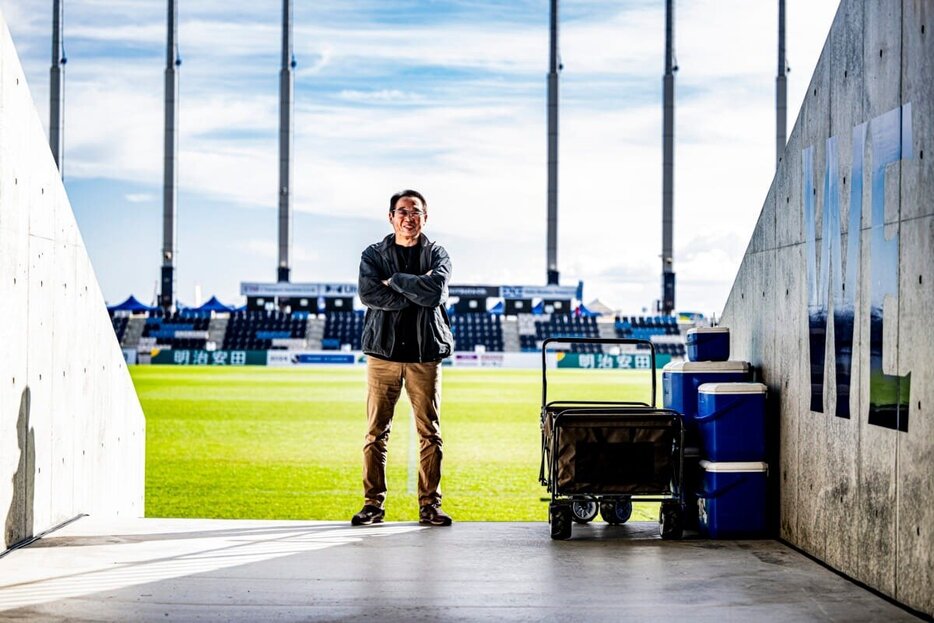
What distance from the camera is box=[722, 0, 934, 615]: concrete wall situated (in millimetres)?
4160

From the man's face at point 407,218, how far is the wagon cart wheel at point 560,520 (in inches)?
67.7

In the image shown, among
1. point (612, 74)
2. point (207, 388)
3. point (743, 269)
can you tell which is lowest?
point (207, 388)

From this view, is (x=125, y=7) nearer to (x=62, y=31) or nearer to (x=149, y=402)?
(x=62, y=31)

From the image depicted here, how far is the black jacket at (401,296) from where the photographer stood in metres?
6.07

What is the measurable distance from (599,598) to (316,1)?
46632mm

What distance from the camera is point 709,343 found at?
6488 millimetres

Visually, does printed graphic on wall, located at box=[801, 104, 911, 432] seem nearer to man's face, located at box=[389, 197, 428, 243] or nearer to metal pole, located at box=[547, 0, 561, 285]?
man's face, located at box=[389, 197, 428, 243]

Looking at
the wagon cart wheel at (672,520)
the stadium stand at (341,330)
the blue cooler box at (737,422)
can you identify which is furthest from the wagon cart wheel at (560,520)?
the stadium stand at (341,330)

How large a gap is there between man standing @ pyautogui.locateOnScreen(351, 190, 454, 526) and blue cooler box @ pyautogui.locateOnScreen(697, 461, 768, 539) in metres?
1.47

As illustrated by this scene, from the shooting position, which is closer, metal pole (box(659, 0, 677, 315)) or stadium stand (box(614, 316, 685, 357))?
metal pole (box(659, 0, 677, 315))

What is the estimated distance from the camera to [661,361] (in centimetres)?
4797

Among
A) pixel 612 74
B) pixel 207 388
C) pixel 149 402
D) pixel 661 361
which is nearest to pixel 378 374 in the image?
pixel 149 402

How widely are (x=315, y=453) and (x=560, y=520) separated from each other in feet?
27.4

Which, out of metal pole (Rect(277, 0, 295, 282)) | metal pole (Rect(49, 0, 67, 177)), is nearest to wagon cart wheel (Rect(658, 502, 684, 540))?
metal pole (Rect(277, 0, 295, 282))
